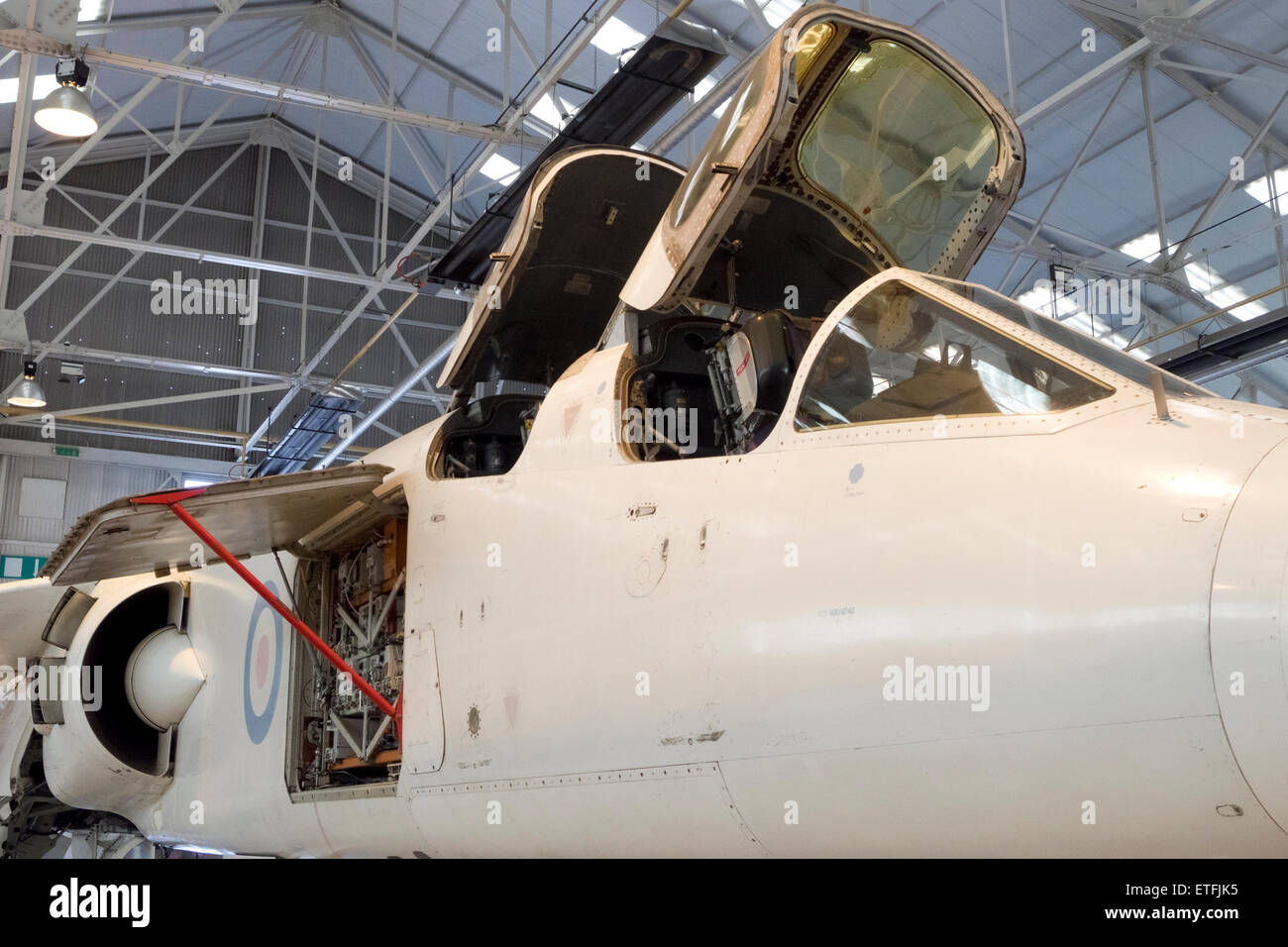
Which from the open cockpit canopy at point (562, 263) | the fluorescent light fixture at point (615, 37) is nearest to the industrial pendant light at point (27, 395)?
the fluorescent light fixture at point (615, 37)

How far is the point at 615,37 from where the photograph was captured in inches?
749

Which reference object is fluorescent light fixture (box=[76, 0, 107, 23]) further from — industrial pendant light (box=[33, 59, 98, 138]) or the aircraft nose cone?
the aircraft nose cone

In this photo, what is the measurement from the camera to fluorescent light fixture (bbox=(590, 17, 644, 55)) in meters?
18.7

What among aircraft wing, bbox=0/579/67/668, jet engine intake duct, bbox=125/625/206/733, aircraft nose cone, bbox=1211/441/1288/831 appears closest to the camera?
aircraft nose cone, bbox=1211/441/1288/831

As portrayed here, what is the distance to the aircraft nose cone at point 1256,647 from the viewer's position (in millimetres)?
2578

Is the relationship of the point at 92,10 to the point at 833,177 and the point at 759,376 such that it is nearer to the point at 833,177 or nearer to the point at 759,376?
the point at 833,177

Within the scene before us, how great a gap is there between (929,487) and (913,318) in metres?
0.81

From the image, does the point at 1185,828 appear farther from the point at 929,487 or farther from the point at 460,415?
the point at 460,415

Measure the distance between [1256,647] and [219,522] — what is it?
182 inches

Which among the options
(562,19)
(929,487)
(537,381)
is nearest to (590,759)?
(929,487)

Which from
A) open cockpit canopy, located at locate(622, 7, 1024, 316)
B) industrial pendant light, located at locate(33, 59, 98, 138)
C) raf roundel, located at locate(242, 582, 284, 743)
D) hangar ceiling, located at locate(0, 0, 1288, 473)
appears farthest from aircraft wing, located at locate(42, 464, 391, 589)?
hangar ceiling, located at locate(0, 0, 1288, 473)

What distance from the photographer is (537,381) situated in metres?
7.91

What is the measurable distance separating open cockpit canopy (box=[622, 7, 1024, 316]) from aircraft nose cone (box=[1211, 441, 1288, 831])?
2.55 meters
